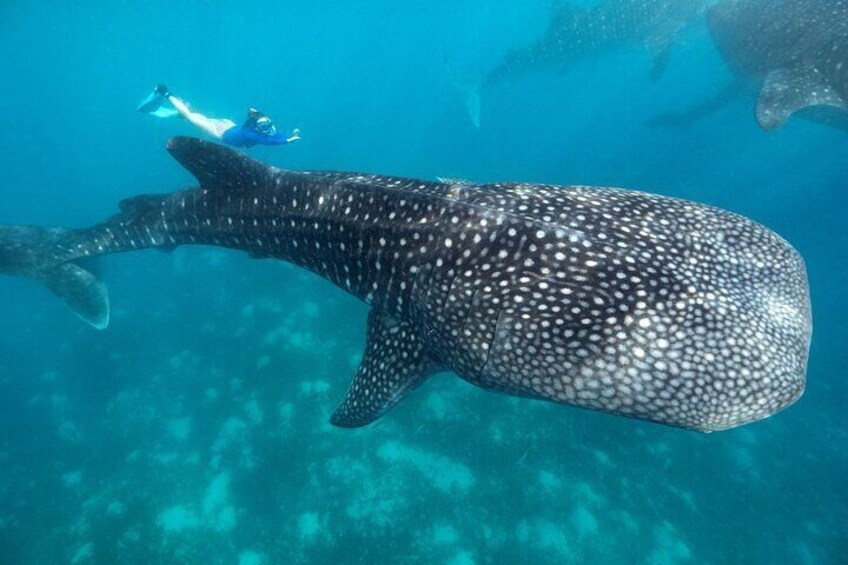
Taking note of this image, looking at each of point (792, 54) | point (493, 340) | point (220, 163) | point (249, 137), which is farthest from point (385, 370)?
point (792, 54)

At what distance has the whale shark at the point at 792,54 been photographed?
9.48 metres

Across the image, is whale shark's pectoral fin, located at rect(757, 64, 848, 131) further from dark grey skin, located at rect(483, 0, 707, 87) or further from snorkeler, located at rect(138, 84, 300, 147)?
dark grey skin, located at rect(483, 0, 707, 87)

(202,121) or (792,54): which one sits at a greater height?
(792,54)

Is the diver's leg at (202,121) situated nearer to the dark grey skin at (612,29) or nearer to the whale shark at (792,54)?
the whale shark at (792,54)

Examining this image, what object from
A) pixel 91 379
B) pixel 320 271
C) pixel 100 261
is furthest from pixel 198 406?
pixel 320 271

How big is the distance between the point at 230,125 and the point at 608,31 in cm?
2094

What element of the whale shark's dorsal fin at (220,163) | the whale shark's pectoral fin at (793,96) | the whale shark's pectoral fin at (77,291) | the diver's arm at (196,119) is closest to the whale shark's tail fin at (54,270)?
the whale shark's pectoral fin at (77,291)

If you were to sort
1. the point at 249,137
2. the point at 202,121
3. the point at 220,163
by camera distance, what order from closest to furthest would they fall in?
the point at 220,163 < the point at 249,137 < the point at 202,121

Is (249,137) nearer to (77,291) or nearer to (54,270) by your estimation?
(77,291)

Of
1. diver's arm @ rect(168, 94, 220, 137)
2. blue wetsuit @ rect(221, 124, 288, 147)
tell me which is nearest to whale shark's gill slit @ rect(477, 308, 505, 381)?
blue wetsuit @ rect(221, 124, 288, 147)

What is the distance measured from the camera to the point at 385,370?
5.43 m

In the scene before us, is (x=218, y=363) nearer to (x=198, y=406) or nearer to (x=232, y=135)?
(x=198, y=406)

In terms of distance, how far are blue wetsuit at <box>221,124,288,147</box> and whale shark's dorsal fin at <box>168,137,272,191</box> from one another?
1827 millimetres

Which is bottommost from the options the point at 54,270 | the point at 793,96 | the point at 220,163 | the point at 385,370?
the point at 54,270
